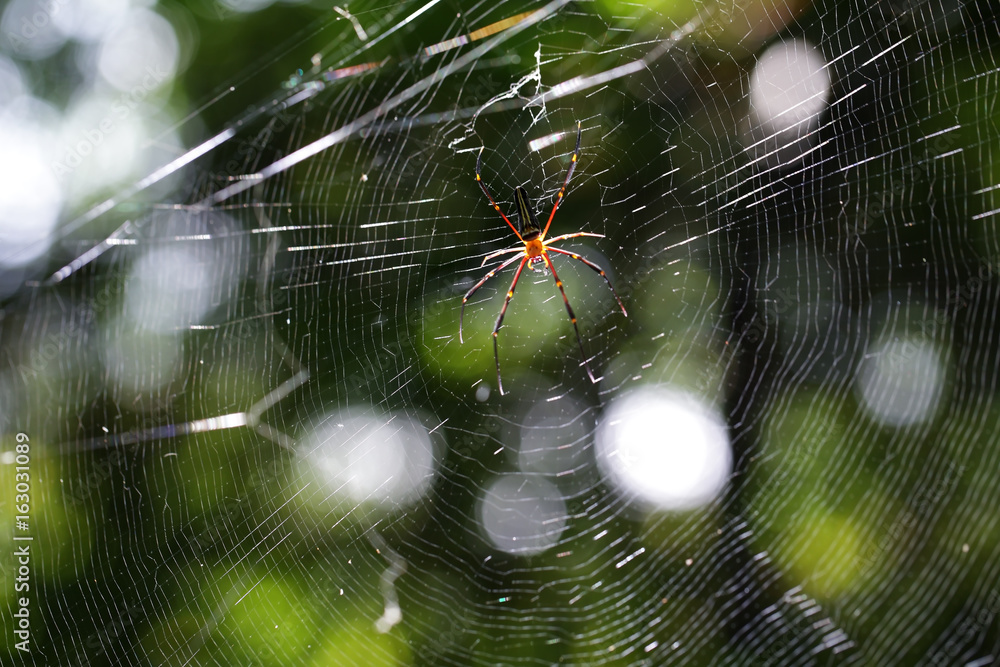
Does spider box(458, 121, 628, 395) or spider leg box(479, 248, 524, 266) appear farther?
spider leg box(479, 248, 524, 266)

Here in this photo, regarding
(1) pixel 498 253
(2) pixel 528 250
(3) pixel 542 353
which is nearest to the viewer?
(1) pixel 498 253

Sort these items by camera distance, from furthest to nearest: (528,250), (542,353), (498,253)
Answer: (542,353), (528,250), (498,253)

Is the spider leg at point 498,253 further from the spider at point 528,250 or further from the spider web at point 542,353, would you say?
the spider web at point 542,353

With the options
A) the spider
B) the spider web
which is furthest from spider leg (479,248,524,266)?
the spider web

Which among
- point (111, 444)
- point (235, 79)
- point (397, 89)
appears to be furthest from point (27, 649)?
point (235, 79)

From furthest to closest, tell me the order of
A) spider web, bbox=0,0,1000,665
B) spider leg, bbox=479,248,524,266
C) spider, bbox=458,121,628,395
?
spider web, bbox=0,0,1000,665 → spider leg, bbox=479,248,524,266 → spider, bbox=458,121,628,395

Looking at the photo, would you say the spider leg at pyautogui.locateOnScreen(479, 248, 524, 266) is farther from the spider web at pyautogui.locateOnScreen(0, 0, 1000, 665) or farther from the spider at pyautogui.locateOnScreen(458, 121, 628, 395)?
the spider web at pyautogui.locateOnScreen(0, 0, 1000, 665)

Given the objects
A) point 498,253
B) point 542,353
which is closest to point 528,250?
point 498,253

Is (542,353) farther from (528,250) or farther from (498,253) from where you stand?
(498,253)

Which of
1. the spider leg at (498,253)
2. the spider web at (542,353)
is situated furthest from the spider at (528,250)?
the spider web at (542,353)
